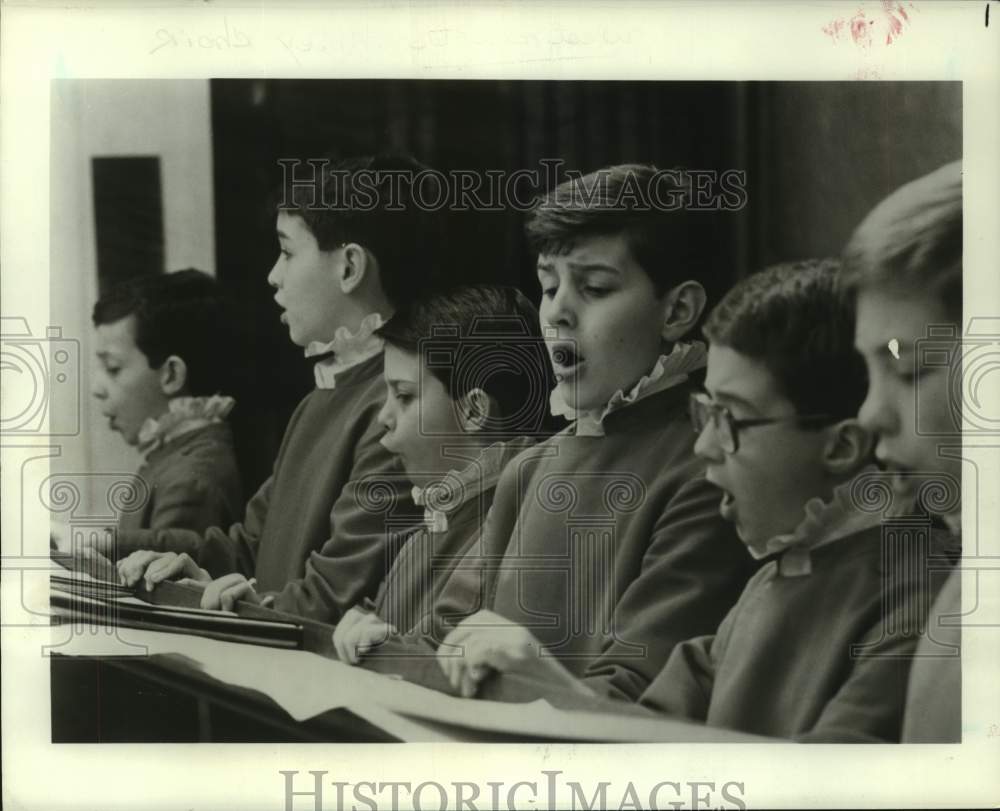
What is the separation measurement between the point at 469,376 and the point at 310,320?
388 mm

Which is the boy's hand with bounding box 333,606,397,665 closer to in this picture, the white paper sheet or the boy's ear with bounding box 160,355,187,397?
the white paper sheet

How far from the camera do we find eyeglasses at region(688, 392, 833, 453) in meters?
2.29

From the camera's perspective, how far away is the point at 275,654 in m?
2.36

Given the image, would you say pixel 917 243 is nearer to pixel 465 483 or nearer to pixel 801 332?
pixel 801 332

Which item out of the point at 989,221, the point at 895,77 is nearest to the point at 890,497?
the point at 989,221

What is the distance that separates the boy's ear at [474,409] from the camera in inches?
92.0

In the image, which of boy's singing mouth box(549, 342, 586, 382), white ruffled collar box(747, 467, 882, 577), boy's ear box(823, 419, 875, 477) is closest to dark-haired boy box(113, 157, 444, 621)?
boy's singing mouth box(549, 342, 586, 382)

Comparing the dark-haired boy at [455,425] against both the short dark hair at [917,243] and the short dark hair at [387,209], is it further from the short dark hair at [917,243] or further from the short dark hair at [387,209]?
the short dark hair at [917,243]

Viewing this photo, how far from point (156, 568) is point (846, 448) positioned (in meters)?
1.59

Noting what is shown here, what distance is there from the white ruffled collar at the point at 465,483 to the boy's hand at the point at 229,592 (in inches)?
17.1

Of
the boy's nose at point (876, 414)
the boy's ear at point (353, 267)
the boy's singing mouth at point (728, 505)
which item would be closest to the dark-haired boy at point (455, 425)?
the boy's ear at point (353, 267)

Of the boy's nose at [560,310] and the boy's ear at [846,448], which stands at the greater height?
the boy's nose at [560,310]

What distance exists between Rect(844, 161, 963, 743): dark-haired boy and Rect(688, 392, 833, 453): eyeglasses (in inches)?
5.5

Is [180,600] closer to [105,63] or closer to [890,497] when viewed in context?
[105,63]
